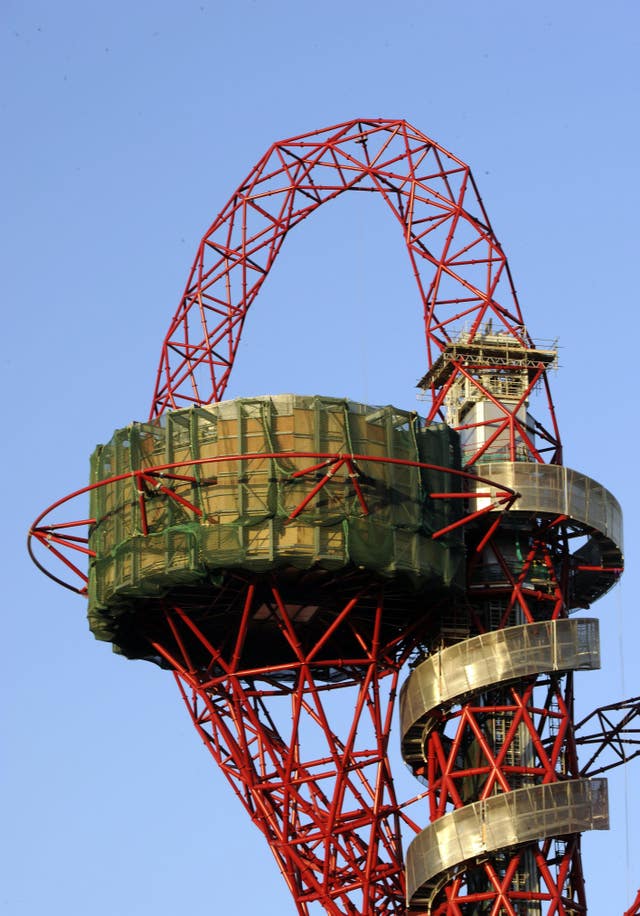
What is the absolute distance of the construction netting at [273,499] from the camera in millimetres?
121875

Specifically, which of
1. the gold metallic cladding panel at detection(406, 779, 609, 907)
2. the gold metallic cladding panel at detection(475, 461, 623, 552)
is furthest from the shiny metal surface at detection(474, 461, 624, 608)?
the gold metallic cladding panel at detection(406, 779, 609, 907)

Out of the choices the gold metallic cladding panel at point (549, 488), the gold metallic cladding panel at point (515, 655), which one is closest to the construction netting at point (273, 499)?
the gold metallic cladding panel at point (549, 488)

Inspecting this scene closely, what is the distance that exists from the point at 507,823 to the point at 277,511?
52.8 ft

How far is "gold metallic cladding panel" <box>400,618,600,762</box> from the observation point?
124 meters

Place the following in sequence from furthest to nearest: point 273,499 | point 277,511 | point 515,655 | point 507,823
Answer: point 515,655 < point 273,499 < point 277,511 < point 507,823

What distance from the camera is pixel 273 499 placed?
122 m

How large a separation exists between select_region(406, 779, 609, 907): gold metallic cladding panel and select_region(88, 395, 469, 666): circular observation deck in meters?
9.70

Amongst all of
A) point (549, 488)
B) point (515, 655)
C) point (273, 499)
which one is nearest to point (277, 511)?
point (273, 499)

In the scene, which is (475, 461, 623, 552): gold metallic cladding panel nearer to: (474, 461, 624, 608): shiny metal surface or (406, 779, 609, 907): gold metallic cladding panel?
(474, 461, 624, 608): shiny metal surface

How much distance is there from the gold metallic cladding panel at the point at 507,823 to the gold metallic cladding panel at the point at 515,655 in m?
5.01

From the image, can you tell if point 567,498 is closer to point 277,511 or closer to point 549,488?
point 549,488

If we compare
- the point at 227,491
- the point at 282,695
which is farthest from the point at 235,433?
the point at 282,695

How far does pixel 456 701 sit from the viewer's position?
125188mm

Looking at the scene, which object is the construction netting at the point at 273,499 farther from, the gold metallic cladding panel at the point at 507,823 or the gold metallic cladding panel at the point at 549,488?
the gold metallic cladding panel at the point at 507,823
